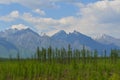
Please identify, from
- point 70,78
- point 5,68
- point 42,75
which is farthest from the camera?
point 5,68

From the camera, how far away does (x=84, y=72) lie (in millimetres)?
158625

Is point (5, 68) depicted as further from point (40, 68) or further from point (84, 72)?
point (84, 72)

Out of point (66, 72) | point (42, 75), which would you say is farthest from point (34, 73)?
point (66, 72)

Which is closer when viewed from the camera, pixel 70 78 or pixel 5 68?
pixel 70 78

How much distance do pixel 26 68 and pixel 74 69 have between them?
73.5 ft

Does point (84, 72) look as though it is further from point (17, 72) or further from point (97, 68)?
point (17, 72)

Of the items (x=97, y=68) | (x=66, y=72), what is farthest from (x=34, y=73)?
(x=97, y=68)

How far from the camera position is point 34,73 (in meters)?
159

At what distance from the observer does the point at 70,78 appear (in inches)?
5778

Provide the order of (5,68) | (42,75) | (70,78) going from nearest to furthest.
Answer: (70,78) → (42,75) → (5,68)

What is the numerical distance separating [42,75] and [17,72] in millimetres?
12370

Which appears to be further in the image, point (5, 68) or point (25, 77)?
point (5, 68)

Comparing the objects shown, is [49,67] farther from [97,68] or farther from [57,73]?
[97,68]

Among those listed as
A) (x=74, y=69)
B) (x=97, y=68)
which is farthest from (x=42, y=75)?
(x=97, y=68)
